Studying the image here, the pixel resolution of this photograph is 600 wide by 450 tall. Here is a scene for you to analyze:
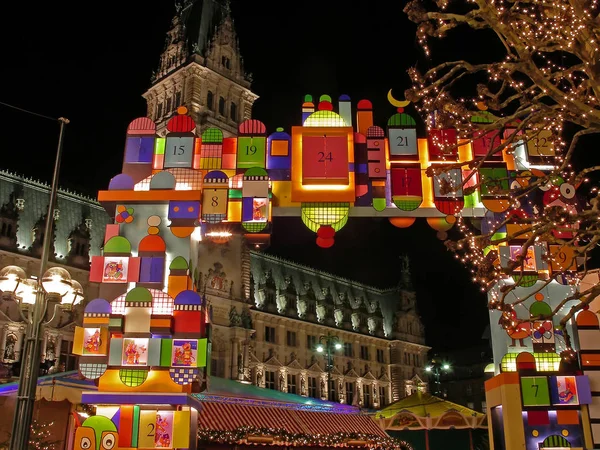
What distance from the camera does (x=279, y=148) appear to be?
14961 millimetres

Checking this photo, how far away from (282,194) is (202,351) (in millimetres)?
3931

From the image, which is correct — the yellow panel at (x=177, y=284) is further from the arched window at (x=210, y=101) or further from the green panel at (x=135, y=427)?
the arched window at (x=210, y=101)

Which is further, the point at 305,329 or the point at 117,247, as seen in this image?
the point at 305,329

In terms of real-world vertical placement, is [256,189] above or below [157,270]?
above

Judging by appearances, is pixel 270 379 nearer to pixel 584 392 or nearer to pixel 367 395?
pixel 367 395

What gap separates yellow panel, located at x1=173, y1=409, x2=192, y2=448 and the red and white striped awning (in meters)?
7.41

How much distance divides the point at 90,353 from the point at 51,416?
283 inches

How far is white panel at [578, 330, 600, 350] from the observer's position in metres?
14.5

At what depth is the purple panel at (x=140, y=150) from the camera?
1501 cm

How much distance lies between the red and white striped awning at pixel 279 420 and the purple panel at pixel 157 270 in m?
7.96

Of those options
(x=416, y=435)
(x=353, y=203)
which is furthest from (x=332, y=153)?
(x=416, y=435)

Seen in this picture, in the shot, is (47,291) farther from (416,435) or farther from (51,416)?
(416,435)

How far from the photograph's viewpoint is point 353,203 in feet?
47.8

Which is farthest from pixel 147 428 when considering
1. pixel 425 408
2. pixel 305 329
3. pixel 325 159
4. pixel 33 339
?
pixel 305 329
